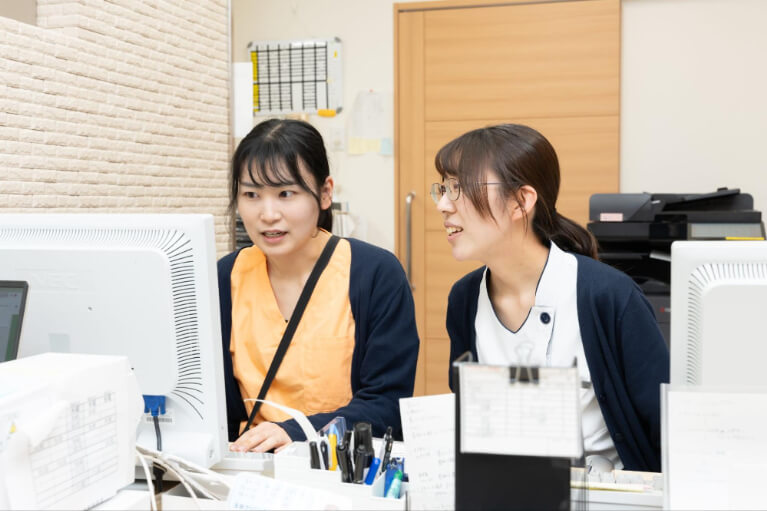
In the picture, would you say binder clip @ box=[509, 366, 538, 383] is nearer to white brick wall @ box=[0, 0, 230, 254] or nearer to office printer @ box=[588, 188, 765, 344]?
white brick wall @ box=[0, 0, 230, 254]

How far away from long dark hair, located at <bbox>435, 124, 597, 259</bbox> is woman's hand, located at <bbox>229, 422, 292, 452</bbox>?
63cm

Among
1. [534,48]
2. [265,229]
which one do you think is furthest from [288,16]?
[265,229]

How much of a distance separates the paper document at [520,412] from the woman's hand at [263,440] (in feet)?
1.98

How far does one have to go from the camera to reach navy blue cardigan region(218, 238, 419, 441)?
1.55m

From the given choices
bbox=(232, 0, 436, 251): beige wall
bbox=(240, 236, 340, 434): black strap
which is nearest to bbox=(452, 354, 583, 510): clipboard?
bbox=(240, 236, 340, 434): black strap

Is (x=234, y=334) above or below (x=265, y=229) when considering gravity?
below

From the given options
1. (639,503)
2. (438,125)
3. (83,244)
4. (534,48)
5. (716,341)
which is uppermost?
(534,48)

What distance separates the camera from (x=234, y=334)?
1.60 metres

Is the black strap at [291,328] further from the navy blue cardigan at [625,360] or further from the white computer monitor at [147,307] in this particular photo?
the navy blue cardigan at [625,360]

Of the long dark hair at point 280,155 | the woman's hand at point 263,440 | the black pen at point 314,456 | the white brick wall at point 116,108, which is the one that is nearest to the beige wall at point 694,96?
the white brick wall at point 116,108

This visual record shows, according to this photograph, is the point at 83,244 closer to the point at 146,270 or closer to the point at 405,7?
the point at 146,270

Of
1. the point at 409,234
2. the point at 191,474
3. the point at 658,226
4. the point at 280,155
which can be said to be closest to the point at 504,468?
the point at 191,474

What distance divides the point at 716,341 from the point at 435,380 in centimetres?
298

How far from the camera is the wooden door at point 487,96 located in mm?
3490
